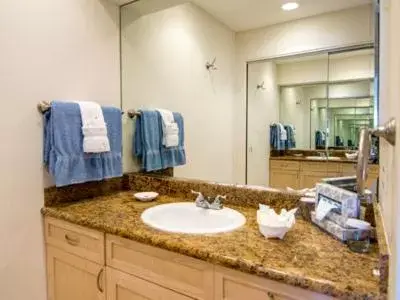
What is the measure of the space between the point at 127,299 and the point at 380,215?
1032mm

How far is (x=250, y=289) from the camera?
3.13ft

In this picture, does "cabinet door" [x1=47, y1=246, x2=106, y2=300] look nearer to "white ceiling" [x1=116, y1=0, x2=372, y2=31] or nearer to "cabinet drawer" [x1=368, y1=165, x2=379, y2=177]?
"cabinet drawer" [x1=368, y1=165, x2=379, y2=177]

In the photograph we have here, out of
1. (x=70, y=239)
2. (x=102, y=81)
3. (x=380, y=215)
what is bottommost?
(x=70, y=239)

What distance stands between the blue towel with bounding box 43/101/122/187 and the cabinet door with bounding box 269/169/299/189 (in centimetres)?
92

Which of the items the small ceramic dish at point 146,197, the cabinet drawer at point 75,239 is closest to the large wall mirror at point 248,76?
the small ceramic dish at point 146,197

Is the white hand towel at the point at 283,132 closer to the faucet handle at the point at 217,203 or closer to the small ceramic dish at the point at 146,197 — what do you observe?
the faucet handle at the point at 217,203

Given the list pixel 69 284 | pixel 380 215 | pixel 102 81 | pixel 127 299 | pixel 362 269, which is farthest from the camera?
pixel 102 81

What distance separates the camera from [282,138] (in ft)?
5.23

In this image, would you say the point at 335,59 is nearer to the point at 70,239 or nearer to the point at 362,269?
the point at 362,269

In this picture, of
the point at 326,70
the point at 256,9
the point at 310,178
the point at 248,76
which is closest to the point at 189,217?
the point at 310,178

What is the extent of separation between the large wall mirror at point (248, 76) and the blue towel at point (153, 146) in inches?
1.8

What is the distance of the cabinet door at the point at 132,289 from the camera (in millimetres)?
1145

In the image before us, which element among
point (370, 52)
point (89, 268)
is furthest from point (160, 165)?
point (370, 52)

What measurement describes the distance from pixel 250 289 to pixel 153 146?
1.20 meters
